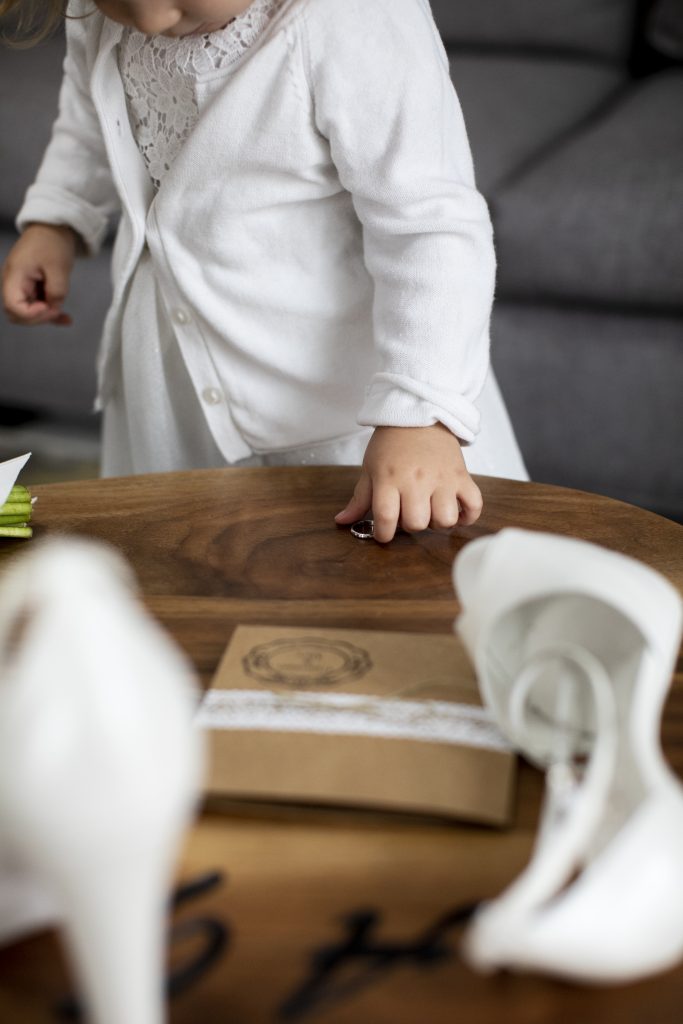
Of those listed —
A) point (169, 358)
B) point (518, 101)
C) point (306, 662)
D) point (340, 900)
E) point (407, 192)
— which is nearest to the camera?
point (340, 900)

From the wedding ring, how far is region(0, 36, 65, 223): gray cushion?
1.35 metres

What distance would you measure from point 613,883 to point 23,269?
2.61ft

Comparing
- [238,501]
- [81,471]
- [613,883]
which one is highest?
[613,883]

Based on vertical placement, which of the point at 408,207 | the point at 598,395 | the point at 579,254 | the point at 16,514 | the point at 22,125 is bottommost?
the point at 598,395

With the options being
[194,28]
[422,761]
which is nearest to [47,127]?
[194,28]

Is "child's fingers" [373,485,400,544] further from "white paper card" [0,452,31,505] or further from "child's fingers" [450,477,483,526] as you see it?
"white paper card" [0,452,31,505]

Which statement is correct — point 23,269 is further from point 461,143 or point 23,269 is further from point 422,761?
point 422,761

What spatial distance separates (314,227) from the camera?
0.87m

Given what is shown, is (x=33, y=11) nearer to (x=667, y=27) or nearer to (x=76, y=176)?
(x=76, y=176)

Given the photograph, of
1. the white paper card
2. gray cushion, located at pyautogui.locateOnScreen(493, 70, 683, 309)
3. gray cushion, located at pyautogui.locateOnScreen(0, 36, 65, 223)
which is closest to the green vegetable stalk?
the white paper card

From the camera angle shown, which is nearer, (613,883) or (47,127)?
(613,883)

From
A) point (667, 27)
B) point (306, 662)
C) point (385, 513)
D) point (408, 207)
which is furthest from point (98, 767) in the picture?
point (667, 27)

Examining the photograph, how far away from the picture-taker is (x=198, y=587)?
22.9 inches

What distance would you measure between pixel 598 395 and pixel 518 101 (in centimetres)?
50
